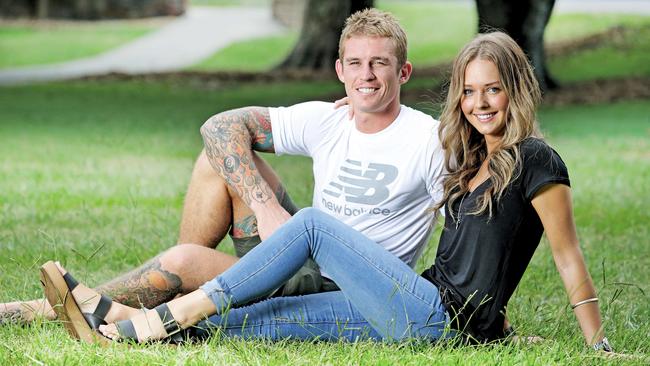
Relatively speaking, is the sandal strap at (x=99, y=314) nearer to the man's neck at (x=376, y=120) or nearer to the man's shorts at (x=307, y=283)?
the man's shorts at (x=307, y=283)

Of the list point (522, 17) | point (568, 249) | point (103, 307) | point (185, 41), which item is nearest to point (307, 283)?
point (103, 307)

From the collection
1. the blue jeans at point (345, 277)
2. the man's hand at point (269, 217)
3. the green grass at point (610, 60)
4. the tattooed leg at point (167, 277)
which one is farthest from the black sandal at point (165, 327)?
the green grass at point (610, 60)

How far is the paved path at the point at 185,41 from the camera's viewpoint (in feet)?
81.1

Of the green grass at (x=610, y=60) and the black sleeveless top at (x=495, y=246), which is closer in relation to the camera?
the black sleeveless top at (x=495, y=246)

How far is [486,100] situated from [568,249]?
2.11ft

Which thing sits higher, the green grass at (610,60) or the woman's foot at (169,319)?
the woman's foot at (169,319)

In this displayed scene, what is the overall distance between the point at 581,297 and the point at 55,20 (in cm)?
3265

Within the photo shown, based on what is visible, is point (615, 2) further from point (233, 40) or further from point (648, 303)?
point (648, 303)

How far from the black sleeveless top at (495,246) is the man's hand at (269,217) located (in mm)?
777

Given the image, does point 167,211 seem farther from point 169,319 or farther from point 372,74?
point 169,319

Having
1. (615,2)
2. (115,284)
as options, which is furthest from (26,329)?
(615,2)

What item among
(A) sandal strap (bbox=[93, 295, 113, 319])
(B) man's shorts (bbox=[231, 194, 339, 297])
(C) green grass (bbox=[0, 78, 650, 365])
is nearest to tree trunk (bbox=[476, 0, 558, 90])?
(C) green grass (bbox=[0, 78, 650, 365])

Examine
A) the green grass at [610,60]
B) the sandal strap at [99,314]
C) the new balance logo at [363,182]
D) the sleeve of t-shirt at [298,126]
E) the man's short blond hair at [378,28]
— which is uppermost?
the man's short blond hair at [378,28]

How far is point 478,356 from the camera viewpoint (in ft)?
13.9
